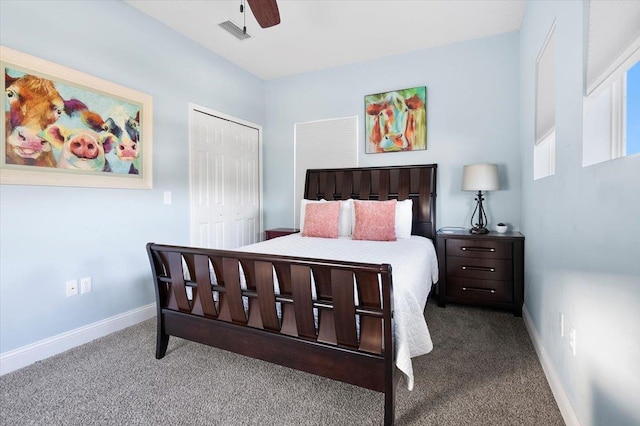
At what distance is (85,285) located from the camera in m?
2.41

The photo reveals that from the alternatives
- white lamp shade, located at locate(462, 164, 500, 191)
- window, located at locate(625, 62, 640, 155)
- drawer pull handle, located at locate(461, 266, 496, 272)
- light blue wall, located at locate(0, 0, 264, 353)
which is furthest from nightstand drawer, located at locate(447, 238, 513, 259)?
light blue wall, located at locate(0, 0, 264, 353)

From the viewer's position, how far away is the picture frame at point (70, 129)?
201cm

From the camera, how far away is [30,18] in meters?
2.08

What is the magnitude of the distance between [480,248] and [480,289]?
39 cm

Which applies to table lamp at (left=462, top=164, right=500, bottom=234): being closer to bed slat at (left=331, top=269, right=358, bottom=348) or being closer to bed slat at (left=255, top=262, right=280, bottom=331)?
bed slat at (left=331, top=269, right=358, bottom=348)

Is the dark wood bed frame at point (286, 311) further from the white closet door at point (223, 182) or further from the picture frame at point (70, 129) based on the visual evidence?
the white closet door at point (223, 182)

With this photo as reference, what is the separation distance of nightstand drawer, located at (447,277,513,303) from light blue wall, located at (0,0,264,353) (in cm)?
282

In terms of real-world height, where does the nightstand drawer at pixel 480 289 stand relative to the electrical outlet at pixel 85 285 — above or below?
below

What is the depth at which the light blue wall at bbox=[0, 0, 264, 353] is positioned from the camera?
204 cm

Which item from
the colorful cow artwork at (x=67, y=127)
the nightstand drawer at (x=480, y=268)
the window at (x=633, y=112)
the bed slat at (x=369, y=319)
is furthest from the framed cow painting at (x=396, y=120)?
the bed slat at (x=369, y=319)

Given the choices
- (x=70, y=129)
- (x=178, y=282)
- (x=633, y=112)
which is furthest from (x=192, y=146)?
(x=633, y=112)

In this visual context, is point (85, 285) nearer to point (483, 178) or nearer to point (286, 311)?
point (286, 311)

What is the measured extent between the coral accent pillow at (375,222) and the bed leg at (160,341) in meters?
1.84

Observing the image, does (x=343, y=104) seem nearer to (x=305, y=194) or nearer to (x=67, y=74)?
(x=305, y=194)
